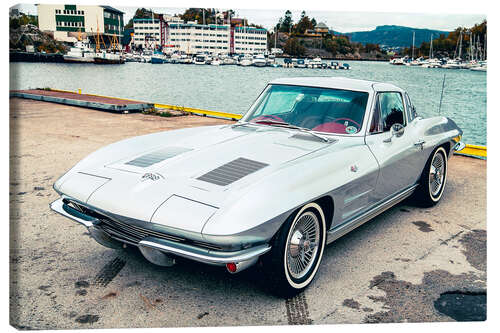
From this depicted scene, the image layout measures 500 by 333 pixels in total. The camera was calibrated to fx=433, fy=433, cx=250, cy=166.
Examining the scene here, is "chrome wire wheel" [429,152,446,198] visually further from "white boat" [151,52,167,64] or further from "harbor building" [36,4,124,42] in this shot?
"white boat" [151,52,167,64]

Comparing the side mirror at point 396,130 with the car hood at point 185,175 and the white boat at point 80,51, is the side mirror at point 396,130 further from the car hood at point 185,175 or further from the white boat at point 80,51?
the white boat at point 80,51

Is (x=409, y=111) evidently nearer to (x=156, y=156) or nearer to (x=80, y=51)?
(x=156, y=156)

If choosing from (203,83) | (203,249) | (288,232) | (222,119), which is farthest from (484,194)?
(203,83)

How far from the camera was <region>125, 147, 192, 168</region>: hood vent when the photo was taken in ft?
9.89

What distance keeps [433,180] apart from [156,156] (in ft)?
10.2

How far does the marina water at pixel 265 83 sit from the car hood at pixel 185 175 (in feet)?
2.91

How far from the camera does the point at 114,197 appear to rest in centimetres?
263

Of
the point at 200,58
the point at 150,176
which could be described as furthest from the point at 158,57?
the point at 150,176

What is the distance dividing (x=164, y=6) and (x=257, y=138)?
1.34 meters

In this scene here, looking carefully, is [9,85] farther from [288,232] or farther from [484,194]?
[484,194]

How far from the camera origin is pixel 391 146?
382cm

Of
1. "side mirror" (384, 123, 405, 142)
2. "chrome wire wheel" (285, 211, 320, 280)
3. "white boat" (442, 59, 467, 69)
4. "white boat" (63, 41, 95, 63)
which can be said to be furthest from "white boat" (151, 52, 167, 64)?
"chrome wire wheel" (285, 211, 320, 280)

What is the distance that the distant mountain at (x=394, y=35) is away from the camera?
4.39 meters

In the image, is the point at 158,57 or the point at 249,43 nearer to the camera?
the point at 249,43
